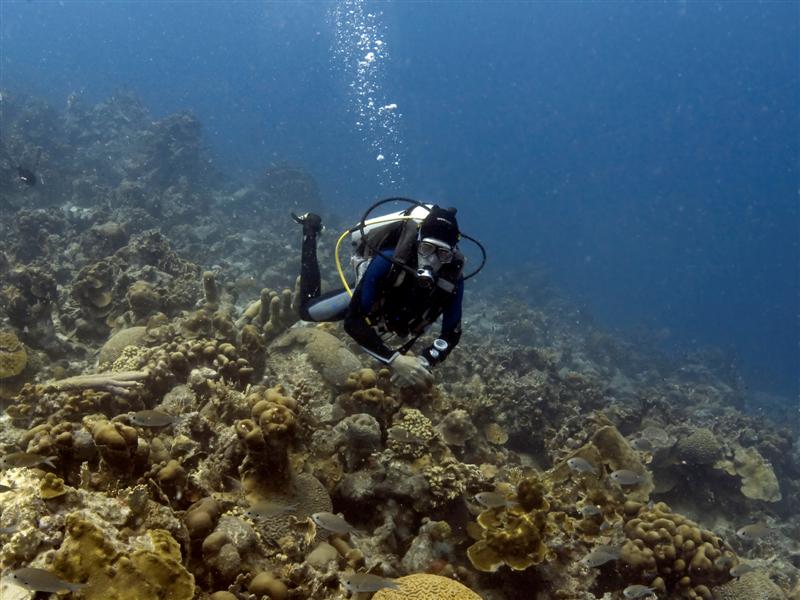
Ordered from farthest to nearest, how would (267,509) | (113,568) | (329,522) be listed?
(267,509) < (329,522) < (113,568)

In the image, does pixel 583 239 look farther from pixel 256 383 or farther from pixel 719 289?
pixel 256 383

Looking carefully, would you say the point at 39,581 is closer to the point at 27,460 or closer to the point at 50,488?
the point at 50,488

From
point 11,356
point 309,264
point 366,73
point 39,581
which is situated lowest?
point 39,581

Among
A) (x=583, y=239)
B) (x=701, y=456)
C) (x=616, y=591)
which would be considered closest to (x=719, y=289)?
(x=583, y=239)

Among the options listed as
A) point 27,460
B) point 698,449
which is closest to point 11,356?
point 27,460

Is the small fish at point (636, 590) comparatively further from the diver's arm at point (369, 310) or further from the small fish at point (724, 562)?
the diver's arm at point (369, 310)

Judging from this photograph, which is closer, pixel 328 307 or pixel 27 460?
pixel 27 460

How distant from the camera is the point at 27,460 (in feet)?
10.2

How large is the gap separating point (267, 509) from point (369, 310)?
7.63 ft

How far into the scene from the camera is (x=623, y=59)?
140 metres

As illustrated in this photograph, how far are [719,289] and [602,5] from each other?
82459mm

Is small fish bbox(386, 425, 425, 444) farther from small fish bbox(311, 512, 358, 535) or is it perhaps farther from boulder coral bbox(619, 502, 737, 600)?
boulder coral bbox(619, 502, 737, 600)

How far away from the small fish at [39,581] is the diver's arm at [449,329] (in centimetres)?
400

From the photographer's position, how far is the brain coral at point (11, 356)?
6.92 m
